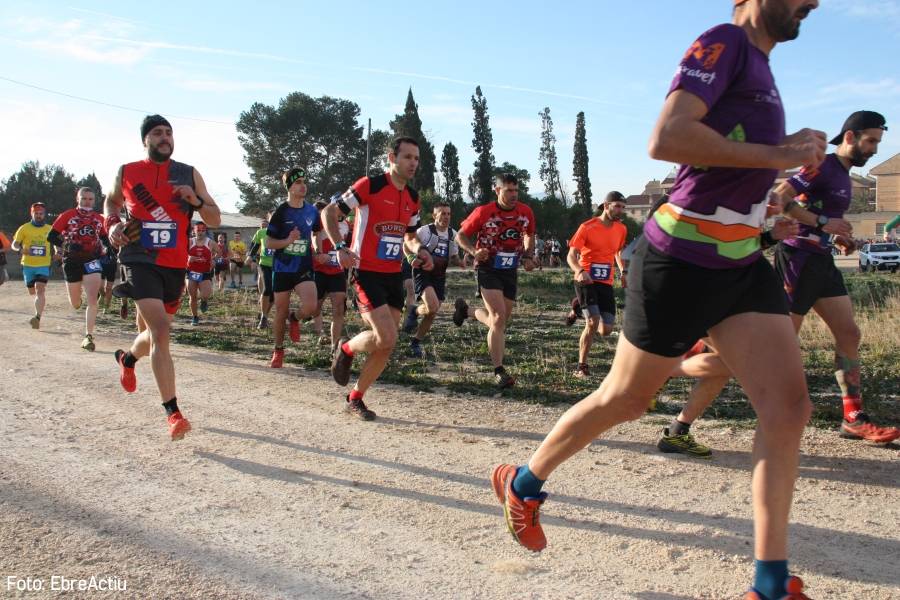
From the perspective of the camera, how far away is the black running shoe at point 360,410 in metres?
6.10

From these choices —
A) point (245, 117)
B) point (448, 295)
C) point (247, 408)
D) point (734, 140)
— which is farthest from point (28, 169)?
point (734, 140)

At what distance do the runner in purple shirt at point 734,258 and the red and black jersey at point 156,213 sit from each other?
3.99 metres

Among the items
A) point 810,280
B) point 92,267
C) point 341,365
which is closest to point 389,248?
point 341,365

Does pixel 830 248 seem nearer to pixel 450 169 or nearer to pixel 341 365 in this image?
pixel 341 365

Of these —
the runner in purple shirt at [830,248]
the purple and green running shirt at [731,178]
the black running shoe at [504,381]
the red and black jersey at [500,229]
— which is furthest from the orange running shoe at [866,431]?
the red and black jersey at [500,229]

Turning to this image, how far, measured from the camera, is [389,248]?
637 cm

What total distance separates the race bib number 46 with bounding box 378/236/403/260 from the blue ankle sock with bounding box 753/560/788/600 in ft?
14.2

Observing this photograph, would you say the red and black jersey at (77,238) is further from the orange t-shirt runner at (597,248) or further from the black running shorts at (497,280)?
the orange t-shirt runner at (597,248)

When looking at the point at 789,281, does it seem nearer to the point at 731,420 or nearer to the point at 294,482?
the point at 731,420

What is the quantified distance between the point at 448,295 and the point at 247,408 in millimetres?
14385

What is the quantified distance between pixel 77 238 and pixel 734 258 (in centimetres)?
1077

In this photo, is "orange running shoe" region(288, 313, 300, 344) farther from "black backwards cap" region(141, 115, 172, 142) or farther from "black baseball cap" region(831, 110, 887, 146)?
"black baseball cap" region(831, 110, 887, 146)

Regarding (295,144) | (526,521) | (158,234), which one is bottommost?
(526,521)

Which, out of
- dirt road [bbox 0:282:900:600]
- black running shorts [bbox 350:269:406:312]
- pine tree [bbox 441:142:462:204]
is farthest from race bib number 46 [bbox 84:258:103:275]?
pine tree [bbox 441:142:462:204]
